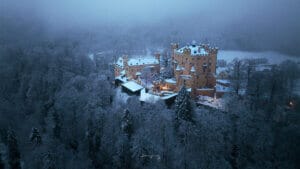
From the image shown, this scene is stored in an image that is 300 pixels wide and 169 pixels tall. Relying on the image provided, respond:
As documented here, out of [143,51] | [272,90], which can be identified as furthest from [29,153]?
[143,51]

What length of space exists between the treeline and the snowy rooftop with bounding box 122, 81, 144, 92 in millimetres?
3479

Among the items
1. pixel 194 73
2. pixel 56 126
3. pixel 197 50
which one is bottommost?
pixel 56 126

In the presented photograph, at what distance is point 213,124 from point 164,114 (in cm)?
564

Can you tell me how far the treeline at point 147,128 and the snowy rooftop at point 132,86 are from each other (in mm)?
3479

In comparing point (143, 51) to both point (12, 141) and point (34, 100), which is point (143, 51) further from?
point (12, 141)

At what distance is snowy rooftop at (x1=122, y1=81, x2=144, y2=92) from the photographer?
42.8 metres

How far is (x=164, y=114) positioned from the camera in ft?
97.5

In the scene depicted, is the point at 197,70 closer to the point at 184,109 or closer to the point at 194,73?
the point at 194,73

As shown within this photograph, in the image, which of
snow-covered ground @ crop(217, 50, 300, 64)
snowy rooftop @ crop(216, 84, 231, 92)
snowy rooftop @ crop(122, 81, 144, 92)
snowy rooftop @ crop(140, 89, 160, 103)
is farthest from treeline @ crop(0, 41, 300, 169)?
snowy rooftop @ crop(122, 81, 144, 92)

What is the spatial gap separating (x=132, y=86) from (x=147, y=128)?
51.3 ft

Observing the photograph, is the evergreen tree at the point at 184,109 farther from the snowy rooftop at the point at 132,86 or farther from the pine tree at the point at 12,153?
the pine tree at the point at 12,153

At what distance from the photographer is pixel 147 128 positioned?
29469 millimetres

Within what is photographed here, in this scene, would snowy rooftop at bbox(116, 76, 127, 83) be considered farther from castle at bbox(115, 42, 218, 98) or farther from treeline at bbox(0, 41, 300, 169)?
castle at bbox(115, 42, 218, 98)

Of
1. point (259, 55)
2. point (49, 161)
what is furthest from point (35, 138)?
point (259, 55)
